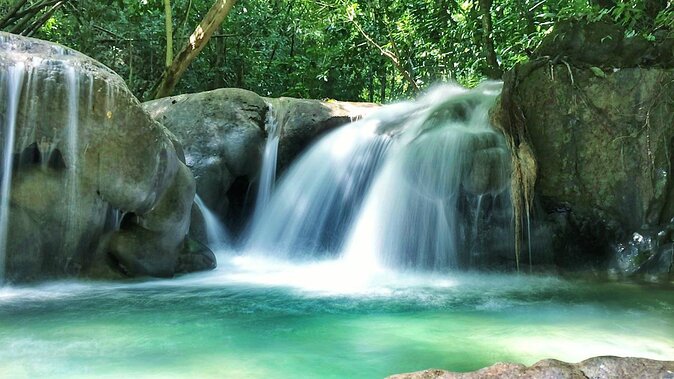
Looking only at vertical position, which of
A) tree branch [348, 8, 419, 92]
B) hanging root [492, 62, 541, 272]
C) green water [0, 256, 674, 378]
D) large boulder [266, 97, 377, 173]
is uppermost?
tree branch [348, 8, 419, 92]

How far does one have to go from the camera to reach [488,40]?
10.9 metres

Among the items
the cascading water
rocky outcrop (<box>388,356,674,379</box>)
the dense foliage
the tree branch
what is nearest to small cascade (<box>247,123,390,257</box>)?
the cascading water

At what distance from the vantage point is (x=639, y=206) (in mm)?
6746

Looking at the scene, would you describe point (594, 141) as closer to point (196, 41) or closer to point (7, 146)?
point (7, 146)

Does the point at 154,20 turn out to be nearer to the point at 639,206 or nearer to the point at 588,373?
the point at 639,206

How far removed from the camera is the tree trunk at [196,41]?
405 inches

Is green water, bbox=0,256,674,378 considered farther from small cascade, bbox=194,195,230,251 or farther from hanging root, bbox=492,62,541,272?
small cascade, bbox=194,195,230,251

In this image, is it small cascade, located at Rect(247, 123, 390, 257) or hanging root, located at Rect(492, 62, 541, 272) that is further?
small cascade, located at Rect(247, 123, 390, 257)

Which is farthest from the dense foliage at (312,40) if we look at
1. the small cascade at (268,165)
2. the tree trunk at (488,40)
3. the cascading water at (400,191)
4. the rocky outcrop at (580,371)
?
the rocky outcrop at (580,371)

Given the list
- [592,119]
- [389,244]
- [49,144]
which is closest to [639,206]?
[592,119]

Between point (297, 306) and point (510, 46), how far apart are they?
7067 mm

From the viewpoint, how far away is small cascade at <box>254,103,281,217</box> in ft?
29.6

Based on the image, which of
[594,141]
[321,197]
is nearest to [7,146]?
[321,197]

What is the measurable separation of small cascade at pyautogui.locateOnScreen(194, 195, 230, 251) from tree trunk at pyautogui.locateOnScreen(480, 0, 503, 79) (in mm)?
5657
